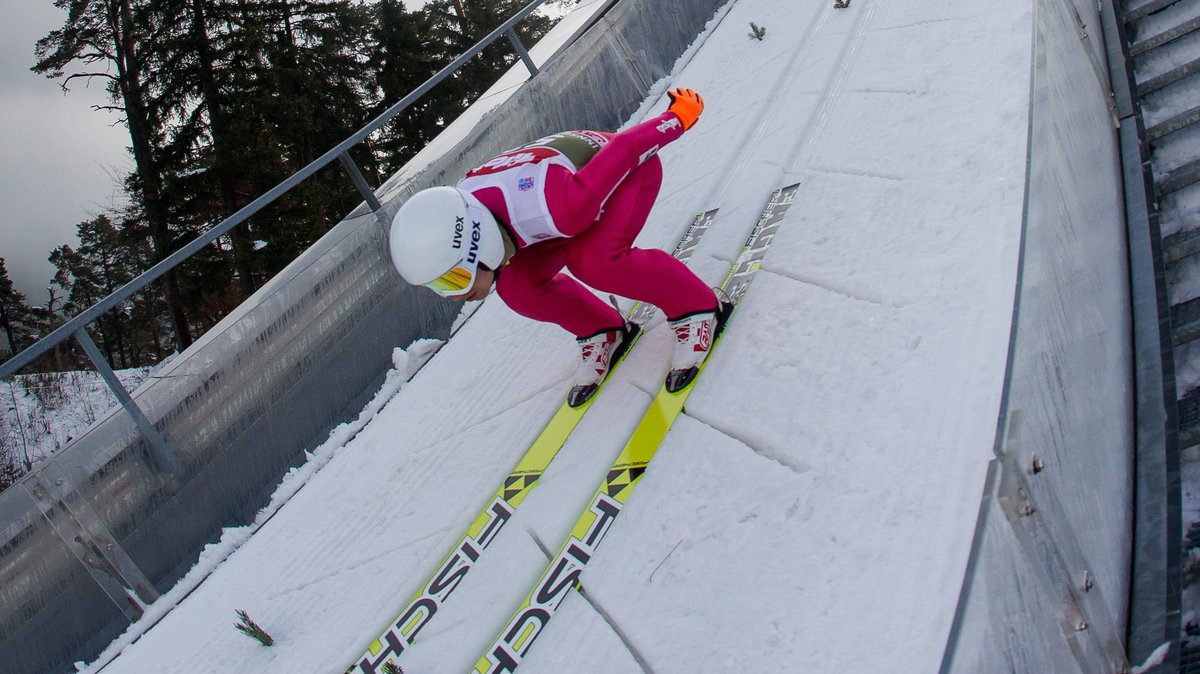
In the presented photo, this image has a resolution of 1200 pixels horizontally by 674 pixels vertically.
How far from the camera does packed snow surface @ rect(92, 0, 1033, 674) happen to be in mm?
2773

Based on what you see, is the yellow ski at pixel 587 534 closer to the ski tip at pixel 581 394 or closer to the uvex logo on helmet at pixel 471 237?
the ski tip at pixel 581 394

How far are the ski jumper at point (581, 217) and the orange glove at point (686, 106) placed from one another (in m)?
0.05

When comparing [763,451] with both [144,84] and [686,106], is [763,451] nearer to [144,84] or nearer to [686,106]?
[686,106]

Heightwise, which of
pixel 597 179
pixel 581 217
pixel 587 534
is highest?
pixel 597 179

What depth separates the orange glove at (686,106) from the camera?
4.00 metres

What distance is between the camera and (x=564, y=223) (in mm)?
3639

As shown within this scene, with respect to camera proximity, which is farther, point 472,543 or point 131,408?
point 131,408

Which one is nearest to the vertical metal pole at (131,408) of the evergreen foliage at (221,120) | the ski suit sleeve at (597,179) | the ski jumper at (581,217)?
the ski jumper at (581,217)

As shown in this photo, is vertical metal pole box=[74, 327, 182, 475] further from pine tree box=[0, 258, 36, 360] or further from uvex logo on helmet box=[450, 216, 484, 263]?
pine tree box=[0, 258, 36, 360]

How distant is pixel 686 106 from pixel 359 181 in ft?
10.1

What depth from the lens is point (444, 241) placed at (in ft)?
11.0

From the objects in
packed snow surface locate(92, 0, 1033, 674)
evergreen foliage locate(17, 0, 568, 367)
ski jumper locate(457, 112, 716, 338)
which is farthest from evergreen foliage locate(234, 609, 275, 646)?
evergreen foliage locate(17, 0, 568, 367)

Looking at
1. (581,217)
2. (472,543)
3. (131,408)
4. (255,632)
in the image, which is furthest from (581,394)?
(131,408)

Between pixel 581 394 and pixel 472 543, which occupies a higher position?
pixel 581 394
